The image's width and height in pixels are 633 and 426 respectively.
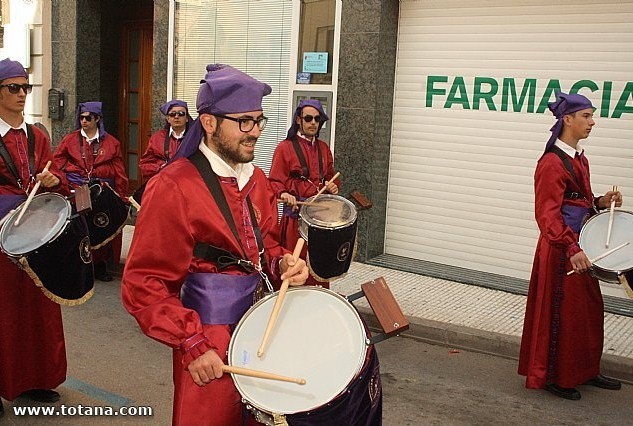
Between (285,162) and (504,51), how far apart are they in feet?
10.2

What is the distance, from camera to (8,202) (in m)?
4.73

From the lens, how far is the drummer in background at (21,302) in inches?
187

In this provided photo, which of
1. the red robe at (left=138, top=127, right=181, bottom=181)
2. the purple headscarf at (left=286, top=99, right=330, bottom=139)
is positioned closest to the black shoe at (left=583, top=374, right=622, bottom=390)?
the purple headscarf at (left=286, top=99, right=330, bottom=139)

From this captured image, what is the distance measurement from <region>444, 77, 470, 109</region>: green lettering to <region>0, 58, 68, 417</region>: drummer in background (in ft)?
16.5

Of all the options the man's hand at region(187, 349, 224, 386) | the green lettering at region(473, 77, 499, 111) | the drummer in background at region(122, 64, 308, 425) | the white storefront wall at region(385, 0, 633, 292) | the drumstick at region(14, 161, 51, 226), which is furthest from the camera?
the green lettering at region(473, 77, 499, 111)

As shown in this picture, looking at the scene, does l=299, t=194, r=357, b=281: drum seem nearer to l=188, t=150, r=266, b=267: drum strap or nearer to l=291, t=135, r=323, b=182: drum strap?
l=291, t=135, r=323, b=182: drum strap

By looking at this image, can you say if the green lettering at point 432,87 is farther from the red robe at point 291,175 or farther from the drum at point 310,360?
the drum at point 310,360

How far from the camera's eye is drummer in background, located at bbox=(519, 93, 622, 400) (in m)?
5.27

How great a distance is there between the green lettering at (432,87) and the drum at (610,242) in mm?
3887

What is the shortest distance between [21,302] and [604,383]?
4.09m

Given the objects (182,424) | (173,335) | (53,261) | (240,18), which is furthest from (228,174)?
(240,18)

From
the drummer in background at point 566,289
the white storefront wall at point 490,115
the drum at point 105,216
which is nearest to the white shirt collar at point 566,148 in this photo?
the drummer in background at point 566,289

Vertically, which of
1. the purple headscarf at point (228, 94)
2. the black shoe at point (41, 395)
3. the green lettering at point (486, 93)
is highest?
the green lettering at point (486, 93)

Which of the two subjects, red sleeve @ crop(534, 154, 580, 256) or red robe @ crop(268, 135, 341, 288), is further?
red robe @ crop(268, 135, 341, 288)
